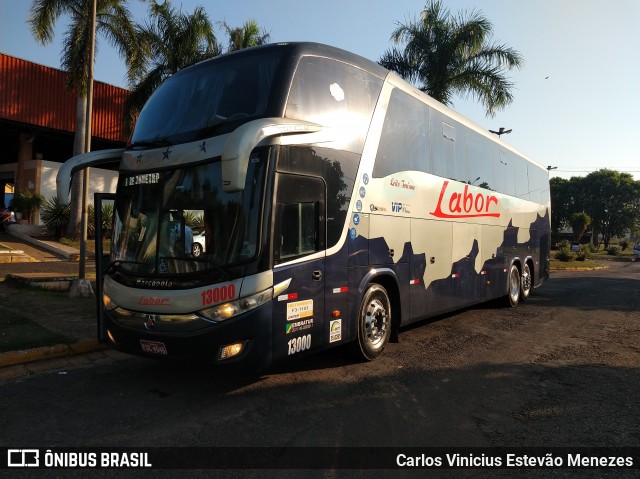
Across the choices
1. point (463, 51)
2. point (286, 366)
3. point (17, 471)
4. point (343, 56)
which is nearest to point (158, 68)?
point (463, 51)

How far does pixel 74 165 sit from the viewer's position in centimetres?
518

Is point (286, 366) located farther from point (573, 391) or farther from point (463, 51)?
point (463, 51)

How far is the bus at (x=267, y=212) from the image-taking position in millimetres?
4398

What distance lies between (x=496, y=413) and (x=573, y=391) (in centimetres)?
129

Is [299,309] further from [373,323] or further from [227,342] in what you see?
[373,323]

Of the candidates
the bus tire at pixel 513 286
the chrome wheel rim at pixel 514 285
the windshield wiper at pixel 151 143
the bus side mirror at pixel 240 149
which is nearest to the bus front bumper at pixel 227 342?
the bus side mirror at pixel 240 149

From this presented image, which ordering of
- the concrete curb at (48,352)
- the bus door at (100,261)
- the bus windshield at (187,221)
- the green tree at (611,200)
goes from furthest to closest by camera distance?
the green tree at (611,200) < the concrete curb at (48,352) < the bus door at (100,261) < the bus windshield at (187,221)

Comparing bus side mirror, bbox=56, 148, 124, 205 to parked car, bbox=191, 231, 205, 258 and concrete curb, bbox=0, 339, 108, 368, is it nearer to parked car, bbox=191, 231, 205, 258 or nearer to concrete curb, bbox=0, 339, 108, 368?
parked car, bbox=191, 231, 205, 258

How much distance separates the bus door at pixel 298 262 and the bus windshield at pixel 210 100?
0.91 m

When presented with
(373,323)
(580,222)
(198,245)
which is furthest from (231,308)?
(580,222)

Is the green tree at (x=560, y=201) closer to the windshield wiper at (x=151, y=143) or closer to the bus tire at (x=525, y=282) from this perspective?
the bus tire at (x=525, y=282)

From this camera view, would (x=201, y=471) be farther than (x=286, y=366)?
No

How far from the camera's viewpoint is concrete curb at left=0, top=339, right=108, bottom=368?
18.7 feet

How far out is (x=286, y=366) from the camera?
19.0ft
